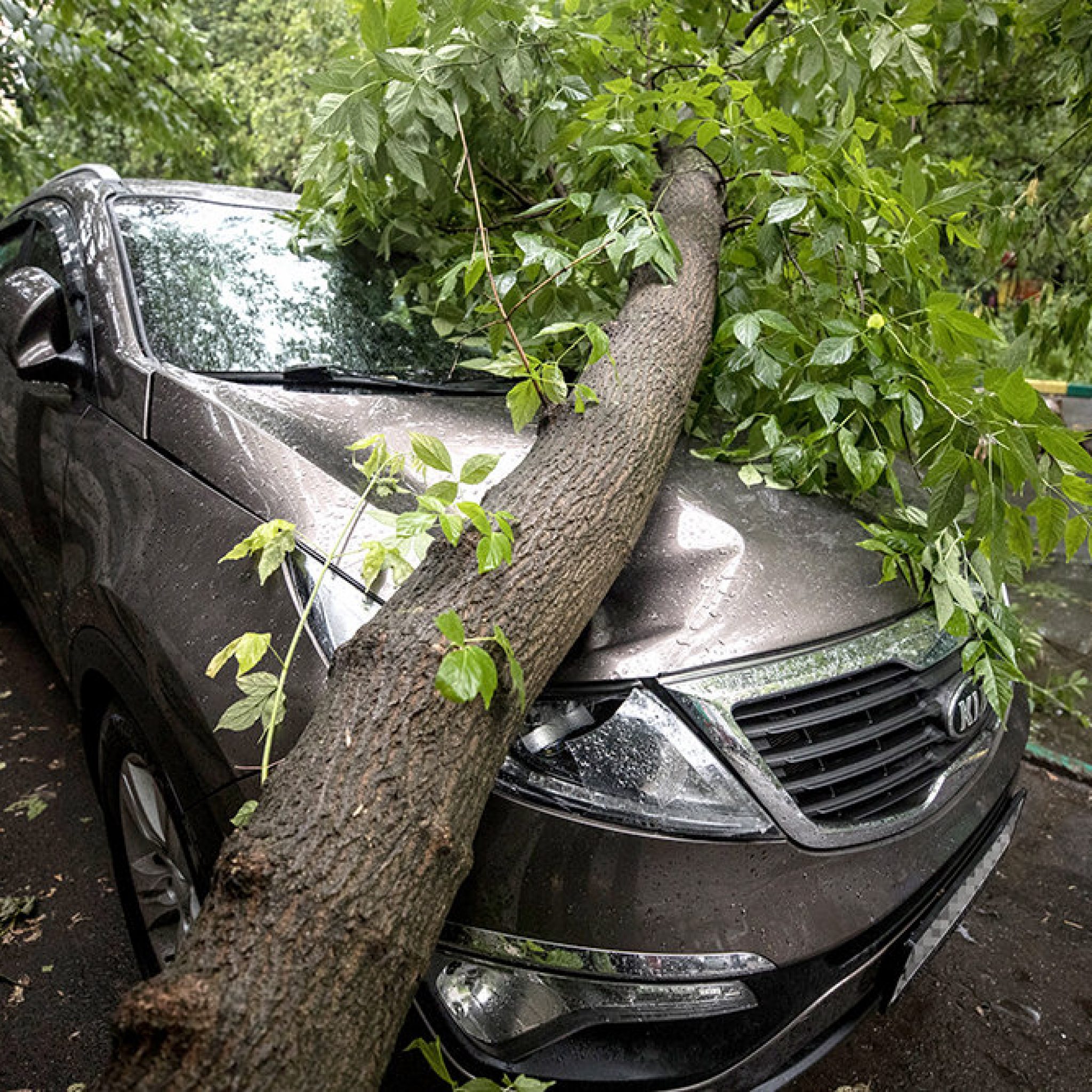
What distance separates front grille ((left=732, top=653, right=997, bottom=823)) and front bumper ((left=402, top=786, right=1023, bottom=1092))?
213mm

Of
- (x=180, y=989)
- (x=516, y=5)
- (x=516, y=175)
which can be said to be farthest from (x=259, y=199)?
(x=180, y=989)

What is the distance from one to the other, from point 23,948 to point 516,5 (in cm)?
266

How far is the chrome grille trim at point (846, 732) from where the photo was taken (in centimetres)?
160

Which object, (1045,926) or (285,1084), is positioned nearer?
(285,1084)

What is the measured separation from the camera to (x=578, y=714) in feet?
5.26

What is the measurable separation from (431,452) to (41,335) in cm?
138

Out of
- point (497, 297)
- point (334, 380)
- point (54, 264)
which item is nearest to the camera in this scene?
point (497, 297)

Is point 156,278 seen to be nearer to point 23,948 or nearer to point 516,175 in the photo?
point 516,175

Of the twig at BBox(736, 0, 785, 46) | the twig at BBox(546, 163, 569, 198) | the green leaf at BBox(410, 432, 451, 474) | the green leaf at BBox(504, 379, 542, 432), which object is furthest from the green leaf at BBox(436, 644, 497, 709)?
the twig at BBox(736, 0, 785, 46)

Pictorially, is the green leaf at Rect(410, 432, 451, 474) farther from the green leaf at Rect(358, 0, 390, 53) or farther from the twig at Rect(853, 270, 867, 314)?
the twig at Rect(853, 270, 867, 314)

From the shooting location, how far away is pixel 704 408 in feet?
8.29

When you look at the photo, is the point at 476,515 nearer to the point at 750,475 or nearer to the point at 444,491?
the point at 444,491

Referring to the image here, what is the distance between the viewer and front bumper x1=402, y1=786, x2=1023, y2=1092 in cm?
147

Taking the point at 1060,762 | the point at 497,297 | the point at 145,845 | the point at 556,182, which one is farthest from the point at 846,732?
the point at 1060,762
